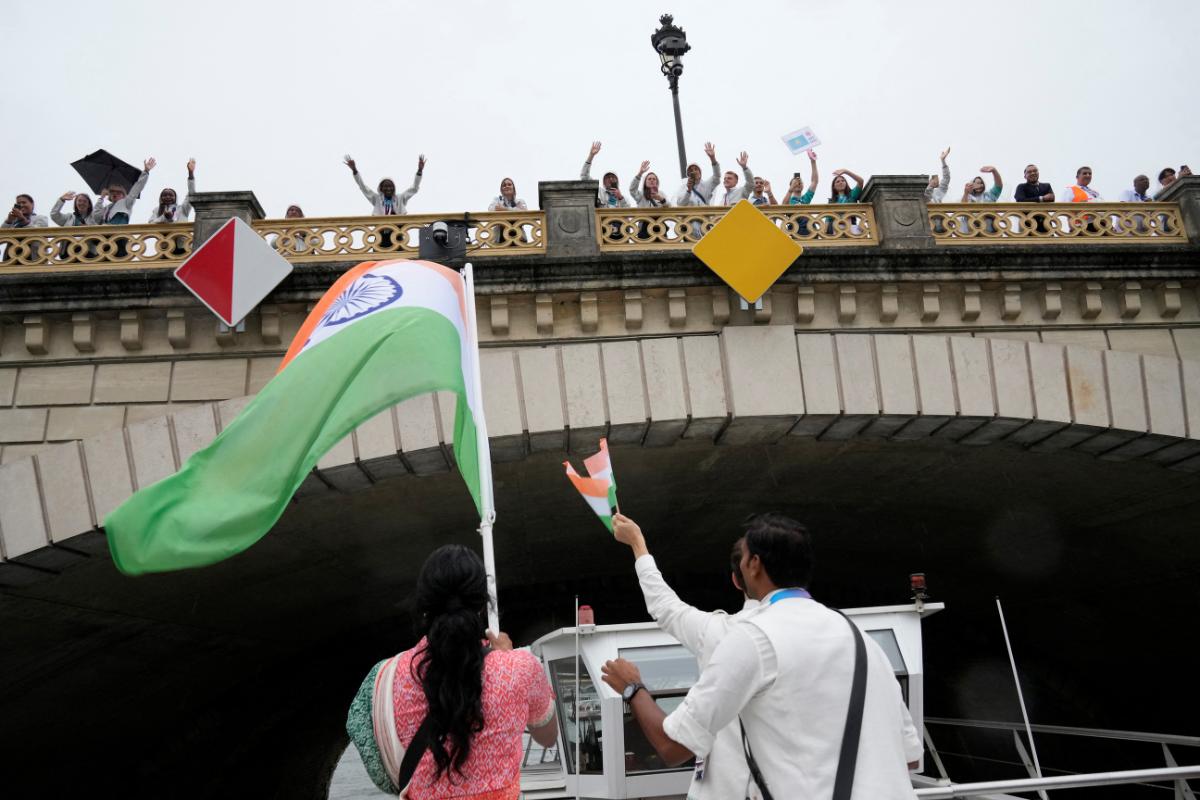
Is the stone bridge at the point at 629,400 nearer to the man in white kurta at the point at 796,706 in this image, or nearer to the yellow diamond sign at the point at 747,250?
the yellow diamond sign at the point at 747,250

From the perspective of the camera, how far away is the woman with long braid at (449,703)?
129 inches

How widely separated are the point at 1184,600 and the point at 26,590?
15049 mm

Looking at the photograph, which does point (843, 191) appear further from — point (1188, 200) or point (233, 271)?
point (233, 271)

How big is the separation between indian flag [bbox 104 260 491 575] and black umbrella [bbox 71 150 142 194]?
689cm

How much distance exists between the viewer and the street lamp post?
1669 cm

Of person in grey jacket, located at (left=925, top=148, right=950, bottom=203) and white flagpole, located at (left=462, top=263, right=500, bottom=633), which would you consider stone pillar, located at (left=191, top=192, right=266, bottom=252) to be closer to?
white flagpole, located at (left=462, top=263, right=500, bottom=633)

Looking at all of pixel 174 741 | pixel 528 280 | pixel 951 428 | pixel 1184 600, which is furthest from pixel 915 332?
pixel 174 741

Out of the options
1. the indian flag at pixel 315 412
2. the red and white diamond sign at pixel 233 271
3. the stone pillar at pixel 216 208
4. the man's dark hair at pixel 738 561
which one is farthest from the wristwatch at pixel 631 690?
the stone pillar at pixel 216 208

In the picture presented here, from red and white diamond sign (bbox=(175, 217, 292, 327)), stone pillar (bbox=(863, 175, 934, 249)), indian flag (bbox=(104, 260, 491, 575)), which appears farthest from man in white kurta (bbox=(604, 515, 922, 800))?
stone pillar (bbox=(863, 175, 934, 249))

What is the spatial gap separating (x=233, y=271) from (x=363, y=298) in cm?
434

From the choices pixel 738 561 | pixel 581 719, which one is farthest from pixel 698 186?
pixel 738 561

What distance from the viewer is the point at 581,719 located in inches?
297

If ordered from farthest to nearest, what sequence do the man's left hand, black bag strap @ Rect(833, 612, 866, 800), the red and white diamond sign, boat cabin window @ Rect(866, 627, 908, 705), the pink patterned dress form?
the red and white diamond sign, boat cabin window @ Rect(866, 627, 908, 705), the man's left hand, the pink patterned dress, black bag strap @ Rect(833, 612, 866, 800)

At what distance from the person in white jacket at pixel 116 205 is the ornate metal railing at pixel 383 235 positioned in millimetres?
2028
